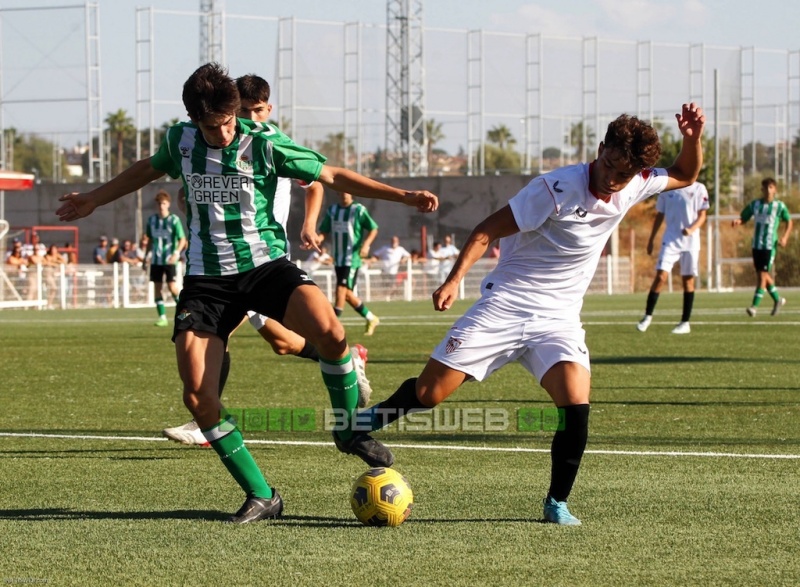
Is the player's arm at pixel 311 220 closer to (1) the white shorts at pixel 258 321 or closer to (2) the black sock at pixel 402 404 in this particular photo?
(1) the white shorts at pixel 258 321

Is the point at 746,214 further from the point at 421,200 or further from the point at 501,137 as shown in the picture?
the point at 501,137

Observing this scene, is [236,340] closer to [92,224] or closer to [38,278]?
[38,278]

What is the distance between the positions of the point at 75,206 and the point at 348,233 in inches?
559

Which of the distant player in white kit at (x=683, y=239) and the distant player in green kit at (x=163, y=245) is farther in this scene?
the distant player in green kit at (x=163, y=245)

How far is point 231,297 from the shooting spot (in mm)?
6039

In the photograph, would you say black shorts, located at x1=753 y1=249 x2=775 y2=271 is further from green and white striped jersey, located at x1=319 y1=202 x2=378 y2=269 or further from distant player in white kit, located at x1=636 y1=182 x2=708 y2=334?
green and white striped jersey, located at x1=319 y1=202 x2=378 y2=269

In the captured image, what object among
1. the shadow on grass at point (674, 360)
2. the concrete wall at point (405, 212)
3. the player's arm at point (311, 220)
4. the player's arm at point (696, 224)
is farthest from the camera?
the concrete wall at point (405, 212)

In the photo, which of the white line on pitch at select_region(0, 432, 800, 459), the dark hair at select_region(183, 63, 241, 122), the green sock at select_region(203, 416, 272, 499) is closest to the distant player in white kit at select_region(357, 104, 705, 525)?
the green sock at select_region(203, 416, 272, 499)

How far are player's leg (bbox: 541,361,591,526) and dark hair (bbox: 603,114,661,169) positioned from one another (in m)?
Answer: 0.92

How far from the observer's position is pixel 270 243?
6.17 meters

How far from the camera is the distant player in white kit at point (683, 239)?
18.2 m

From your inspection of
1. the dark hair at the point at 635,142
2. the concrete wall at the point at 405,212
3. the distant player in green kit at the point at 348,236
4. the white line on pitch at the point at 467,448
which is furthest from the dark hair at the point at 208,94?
the concrete wall at the point at 405,212

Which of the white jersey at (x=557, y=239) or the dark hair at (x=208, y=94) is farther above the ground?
the dark hair at (x=208, y=94)

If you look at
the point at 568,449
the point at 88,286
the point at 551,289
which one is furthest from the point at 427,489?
the point at 88,286
